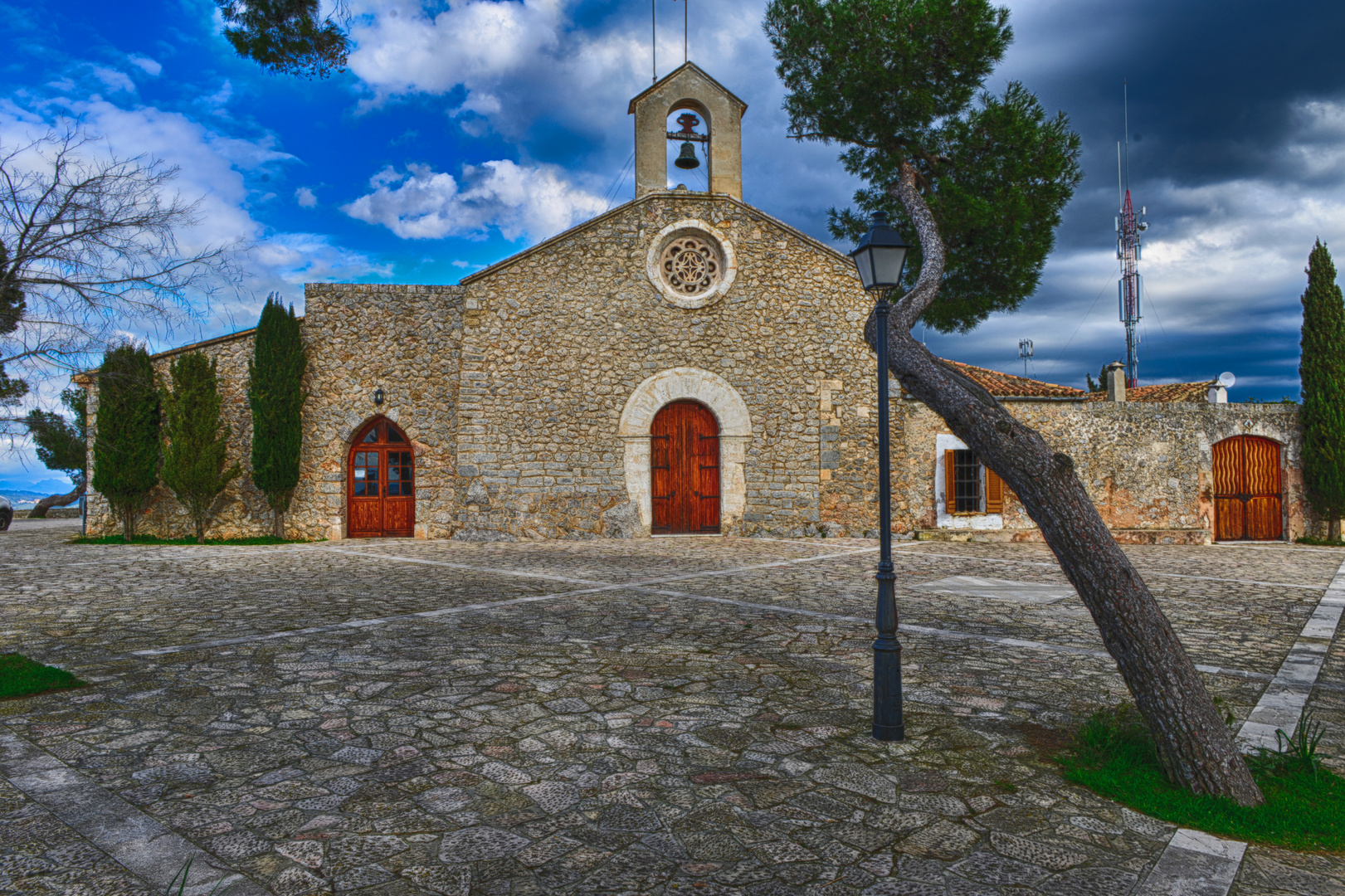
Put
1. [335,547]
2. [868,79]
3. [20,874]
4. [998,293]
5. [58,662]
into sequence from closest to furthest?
[20,874], [58,662], [868,79], [998,293], [335,547]

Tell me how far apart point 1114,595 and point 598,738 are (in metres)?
2.47

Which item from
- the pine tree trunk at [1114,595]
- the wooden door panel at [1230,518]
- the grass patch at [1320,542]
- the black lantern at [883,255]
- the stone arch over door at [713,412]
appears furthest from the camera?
the wooden door panel at [1230,518]

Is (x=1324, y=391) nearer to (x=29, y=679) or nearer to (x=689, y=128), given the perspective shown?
(x=689, y=128)

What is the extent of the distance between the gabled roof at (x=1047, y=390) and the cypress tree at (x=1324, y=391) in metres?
1.71

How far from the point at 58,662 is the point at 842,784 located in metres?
4.98

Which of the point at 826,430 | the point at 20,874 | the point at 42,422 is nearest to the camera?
the point at 20,874

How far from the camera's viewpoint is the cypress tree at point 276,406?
499 inches

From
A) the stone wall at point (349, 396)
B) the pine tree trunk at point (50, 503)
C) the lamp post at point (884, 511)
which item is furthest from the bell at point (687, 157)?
the pine tree trunk at point (50, 503)

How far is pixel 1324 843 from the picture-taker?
2576 millimetres

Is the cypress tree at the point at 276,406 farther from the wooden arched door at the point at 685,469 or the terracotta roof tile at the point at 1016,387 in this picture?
the terracotta roof tile at the point at 1016,387

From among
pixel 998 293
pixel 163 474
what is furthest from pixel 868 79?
pixel 163 474

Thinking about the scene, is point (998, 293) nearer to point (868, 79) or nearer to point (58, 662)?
point (868, 79)

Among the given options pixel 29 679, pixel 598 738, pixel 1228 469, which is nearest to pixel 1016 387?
pixel 1228 469

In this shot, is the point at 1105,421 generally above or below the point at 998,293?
below
